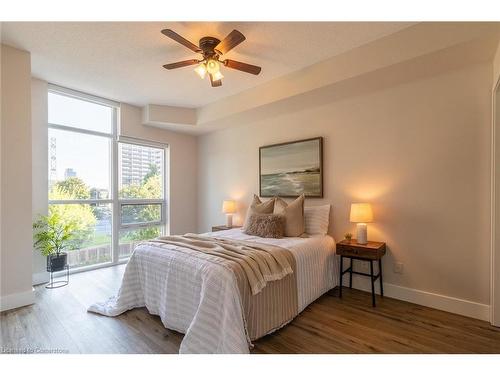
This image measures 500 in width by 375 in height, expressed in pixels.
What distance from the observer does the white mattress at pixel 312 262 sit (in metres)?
2.46

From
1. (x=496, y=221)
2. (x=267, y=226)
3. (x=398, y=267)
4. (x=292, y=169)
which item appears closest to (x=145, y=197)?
(x=267, y=226)

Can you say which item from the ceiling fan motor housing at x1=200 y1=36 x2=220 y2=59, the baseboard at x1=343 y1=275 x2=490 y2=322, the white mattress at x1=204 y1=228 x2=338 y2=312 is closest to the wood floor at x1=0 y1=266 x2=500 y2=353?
the baseboard at x1=343 y1=275 x2=490 y2=322

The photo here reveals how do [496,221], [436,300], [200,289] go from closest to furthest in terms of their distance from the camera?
[200,289] → [496,221] → [436,300]

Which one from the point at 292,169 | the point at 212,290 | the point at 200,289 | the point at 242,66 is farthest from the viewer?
the point at 292,169

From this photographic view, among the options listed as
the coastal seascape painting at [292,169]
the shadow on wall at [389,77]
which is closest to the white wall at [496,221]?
the shadow on wall at [389,77]

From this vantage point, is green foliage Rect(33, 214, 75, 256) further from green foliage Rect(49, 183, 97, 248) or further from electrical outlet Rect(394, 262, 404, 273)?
electrical outlet Rect(394, 262, 404, 273)

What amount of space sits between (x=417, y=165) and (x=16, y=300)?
14.9 feet

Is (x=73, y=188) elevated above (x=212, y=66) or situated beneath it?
situated beneath

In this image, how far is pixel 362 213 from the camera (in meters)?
2.72

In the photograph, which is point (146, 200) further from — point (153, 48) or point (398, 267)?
point (398, 267)

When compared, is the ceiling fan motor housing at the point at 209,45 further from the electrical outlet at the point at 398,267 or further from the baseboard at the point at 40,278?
the baseboard at the point at 40,278

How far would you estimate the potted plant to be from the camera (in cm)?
313

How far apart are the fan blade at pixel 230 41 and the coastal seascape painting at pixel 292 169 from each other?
1.79 metres
